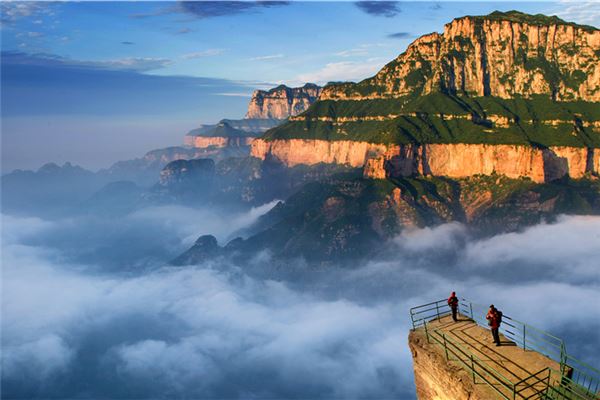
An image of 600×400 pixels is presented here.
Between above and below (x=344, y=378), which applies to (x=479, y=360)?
above

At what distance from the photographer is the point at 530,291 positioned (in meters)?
195

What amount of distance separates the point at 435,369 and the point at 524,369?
6210mm

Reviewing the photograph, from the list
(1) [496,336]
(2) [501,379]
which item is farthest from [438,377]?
(1) [496,336]

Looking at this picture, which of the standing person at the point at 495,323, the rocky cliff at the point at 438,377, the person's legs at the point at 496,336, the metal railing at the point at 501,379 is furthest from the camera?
the person's legs at the point at 496,336

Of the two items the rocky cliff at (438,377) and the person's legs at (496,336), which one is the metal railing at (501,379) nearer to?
the rocky cliff at (438,377)

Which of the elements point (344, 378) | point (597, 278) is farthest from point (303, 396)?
point (597, 278)

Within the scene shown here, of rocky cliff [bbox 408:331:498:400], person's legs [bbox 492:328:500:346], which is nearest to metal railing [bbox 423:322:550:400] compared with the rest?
rocky cliff [bbox 408:331:498:400]

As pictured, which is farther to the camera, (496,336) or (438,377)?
(496,336)

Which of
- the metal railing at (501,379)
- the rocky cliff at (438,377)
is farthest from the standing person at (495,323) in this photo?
the rocky cliff at (438,377)

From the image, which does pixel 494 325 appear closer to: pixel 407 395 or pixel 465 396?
pixel 465 396

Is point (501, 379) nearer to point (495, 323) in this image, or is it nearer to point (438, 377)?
point (438, 377)

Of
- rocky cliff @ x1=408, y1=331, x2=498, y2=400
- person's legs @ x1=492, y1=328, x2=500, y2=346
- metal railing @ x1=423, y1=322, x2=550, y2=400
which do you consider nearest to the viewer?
metal railing @ x1=423, y1=322, x2=550, y2=400

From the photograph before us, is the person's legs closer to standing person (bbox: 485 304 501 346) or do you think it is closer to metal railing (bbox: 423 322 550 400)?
standing person (bbox: 485 304 501 346)

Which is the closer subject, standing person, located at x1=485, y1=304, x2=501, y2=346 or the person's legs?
standing person, located at x1=485, y1=304, x2=501, y2=346
